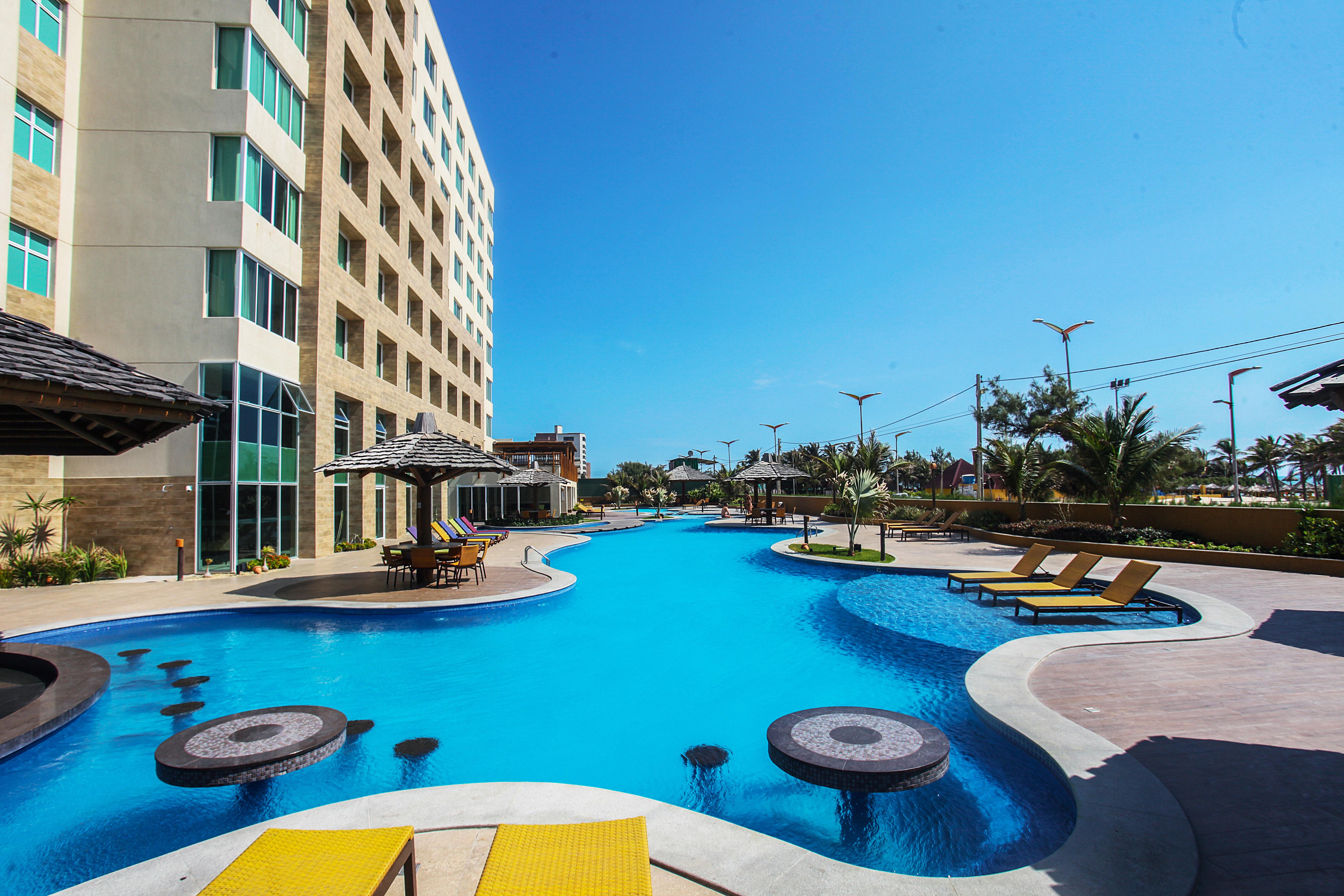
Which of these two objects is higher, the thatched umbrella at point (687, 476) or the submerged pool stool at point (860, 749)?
the thatched umbrella at point (687, 476)

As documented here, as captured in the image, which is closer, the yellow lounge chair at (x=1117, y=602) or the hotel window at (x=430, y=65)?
the yellow lounge chair at (x=1117, y=602)

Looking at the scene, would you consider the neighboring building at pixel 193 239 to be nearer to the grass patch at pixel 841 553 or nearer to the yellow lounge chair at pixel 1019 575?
the grass patch at pixel 841 553

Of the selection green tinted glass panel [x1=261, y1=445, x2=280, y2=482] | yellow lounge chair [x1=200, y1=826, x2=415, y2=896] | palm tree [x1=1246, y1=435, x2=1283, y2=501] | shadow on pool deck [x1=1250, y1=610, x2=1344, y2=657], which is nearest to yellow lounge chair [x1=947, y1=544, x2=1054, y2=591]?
shadow on pool deck [x1=1250, y1=610, x2=1344, y2=657]

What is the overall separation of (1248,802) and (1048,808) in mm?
1092

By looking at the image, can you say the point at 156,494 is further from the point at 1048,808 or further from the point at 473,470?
the point at 1048,808

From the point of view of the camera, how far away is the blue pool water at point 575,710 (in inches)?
172

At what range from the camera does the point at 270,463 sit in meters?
15.8

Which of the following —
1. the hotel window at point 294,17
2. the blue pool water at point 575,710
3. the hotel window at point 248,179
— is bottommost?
the blue pool water at point 575,710

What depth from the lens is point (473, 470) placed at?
12.9 metres

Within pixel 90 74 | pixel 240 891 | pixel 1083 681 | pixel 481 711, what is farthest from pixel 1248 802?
pixel 90 74

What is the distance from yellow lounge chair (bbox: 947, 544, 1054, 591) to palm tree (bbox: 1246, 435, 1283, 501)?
7370cm

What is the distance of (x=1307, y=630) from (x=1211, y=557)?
7.78 m

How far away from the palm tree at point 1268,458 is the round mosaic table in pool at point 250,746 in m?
86.1

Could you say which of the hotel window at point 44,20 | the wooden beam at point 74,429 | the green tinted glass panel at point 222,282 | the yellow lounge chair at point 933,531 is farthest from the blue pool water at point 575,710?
the hotel window at point 44,20
